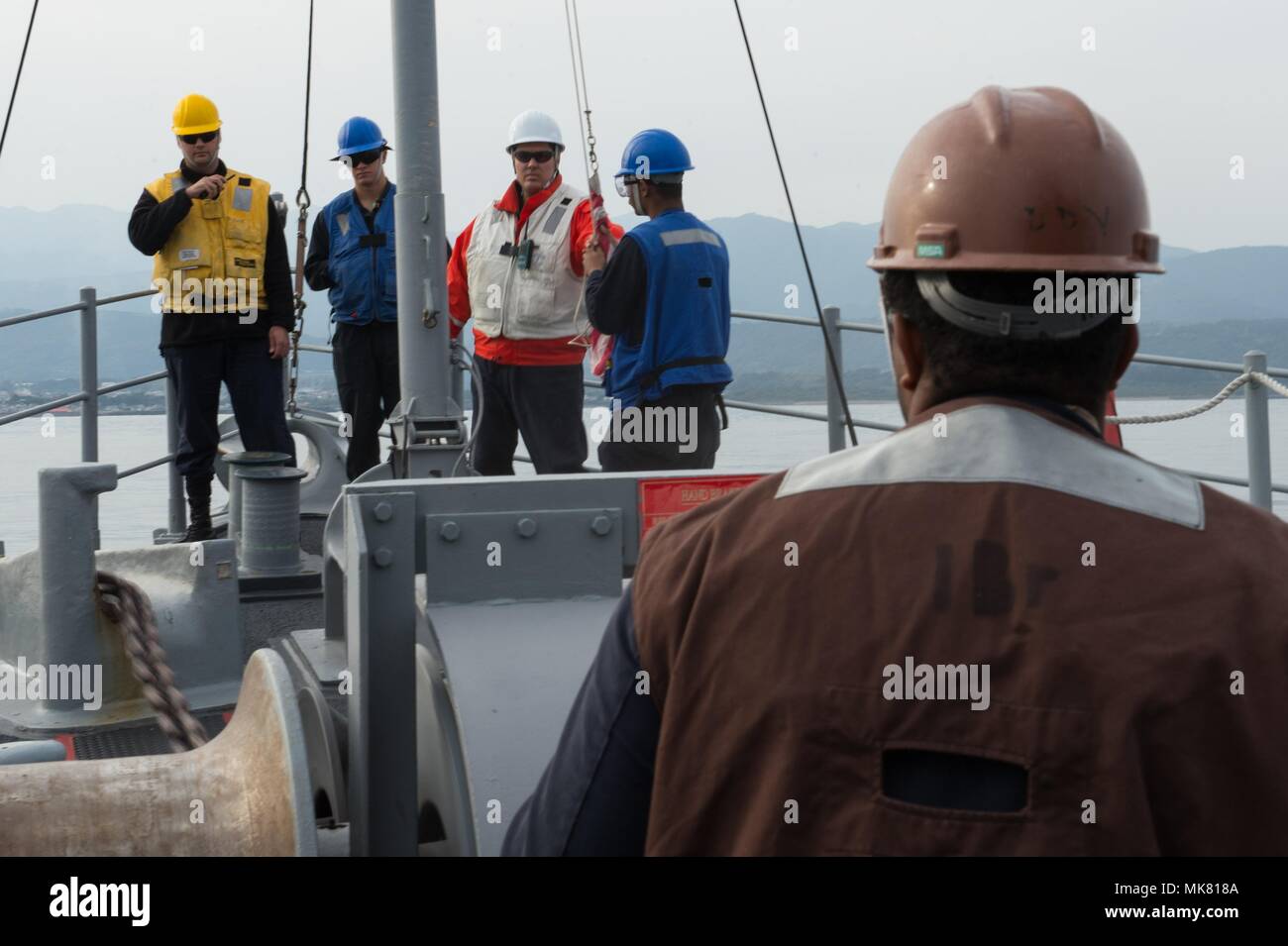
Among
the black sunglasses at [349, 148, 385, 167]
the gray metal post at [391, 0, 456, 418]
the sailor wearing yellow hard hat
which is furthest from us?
the black sunglasses at [349, 148, 385, 167]

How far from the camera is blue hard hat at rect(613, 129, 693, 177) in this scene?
249 inches

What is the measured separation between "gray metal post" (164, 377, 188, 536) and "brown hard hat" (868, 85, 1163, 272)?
273 inches

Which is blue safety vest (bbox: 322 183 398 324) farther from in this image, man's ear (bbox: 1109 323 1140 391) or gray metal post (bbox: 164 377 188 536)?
man's ear (bbox: 1109 323 1140 391)

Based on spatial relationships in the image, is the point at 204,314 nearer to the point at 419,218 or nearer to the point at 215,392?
the point at 215,392

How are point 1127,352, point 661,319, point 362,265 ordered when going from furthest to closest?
point 362,265 < point 661,319 < point 1127,352

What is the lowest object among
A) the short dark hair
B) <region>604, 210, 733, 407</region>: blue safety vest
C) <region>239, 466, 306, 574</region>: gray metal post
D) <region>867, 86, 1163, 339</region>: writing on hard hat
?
<region>239, 466, 306, 574</region>: gray metal post

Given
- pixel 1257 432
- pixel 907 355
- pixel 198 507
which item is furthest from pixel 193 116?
pixel 907 355

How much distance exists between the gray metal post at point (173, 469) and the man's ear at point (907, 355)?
6.93m

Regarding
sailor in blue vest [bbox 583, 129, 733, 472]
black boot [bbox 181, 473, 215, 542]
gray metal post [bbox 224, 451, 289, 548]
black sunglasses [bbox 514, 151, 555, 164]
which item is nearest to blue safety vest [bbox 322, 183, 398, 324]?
black sunglasses [bbox 514, 151, 555, 164]

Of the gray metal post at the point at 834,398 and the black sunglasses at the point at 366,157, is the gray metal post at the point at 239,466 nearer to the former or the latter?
the black sunglasses at the point at 366,157

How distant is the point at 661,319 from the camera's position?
629 cm

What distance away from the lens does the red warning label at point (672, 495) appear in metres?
3.11

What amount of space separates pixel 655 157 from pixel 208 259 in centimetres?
235

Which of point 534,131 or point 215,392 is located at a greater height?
point 534,131
